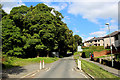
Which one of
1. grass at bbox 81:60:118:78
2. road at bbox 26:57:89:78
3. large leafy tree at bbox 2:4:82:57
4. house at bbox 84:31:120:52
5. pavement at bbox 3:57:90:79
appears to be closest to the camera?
pavement at bbox 3:57:90:79

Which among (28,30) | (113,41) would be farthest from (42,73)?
(113,41)

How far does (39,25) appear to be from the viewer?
33.5 metres

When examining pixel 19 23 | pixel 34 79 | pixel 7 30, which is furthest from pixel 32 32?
pixel 34 79

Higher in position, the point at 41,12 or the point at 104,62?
the point at 41,12

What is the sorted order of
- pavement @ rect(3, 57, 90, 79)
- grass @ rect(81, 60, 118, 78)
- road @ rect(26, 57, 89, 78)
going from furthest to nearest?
grass @ rect(81, 60, 118, 78)
road @ rect(26, 57, 89, 78)
pavement @ rect(3, 57, 90, 79)

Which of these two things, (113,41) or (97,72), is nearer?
(97,72)

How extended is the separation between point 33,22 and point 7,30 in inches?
314

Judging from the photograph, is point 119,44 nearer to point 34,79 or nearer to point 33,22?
point 33,22

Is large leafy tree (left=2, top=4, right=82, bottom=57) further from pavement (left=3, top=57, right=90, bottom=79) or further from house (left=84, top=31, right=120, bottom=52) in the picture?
house (left=84, top=31, right=120, bottom=52)

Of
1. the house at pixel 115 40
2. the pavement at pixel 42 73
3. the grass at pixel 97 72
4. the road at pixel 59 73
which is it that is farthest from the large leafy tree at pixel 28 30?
the house at pixel 115 40

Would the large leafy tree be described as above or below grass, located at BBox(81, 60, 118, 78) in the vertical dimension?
above

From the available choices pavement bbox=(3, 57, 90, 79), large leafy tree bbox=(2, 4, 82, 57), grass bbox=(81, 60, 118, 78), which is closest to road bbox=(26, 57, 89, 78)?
pavement bbox=(3, 57, 90, 79)

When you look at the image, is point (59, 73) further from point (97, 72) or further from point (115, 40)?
point (115, 40)

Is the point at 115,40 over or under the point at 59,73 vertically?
over
